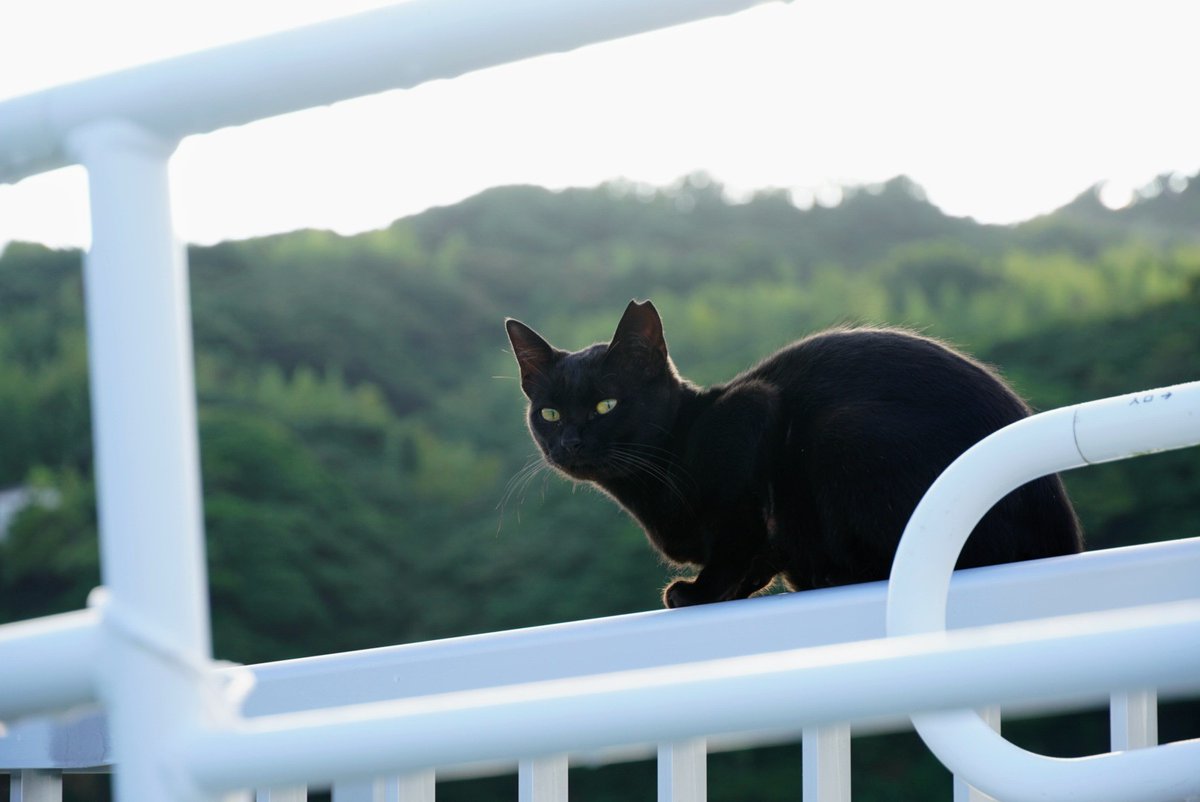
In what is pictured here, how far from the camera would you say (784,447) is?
4.97 feet

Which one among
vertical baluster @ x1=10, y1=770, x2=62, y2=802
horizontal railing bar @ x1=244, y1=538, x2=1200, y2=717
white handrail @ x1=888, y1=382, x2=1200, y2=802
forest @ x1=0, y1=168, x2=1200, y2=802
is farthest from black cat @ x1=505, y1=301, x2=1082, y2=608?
forest @ x1=0, y1=168, x2=1200, y2=802

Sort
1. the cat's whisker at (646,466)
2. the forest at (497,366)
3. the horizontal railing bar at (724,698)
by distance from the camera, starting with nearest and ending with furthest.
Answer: the horizontal railing bar at (724,698) < the cat's whisker at (646,466) < the forest at (497,366)

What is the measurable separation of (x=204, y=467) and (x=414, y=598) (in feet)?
3.63

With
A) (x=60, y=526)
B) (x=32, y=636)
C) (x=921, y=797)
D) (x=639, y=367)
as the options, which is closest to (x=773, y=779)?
(x=921, y=797)

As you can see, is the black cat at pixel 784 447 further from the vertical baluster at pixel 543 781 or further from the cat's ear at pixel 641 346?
the vertical baluster at pixel 543 781

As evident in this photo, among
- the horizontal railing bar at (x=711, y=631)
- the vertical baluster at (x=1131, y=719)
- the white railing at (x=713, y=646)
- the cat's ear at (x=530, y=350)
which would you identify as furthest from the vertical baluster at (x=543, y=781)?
the cat's ear at (x=530, y=350)

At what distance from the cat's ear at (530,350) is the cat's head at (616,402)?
46 millimetres

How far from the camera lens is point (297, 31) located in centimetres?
39

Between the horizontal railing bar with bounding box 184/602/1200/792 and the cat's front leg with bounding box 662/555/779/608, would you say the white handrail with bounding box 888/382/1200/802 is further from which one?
the cat's front leg with bounding box 662/555/779/608

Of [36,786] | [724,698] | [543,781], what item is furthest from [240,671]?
[36,786]

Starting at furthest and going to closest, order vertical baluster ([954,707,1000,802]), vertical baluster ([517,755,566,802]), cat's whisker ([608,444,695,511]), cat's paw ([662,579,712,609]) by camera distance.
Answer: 1. cat's whisker ([608,444,695,511])
2. cat's paw ([662,579,712,609])
3. vertical baluster ([517,755,566,802])
4. vertical baluster ([954,707,1000,802])

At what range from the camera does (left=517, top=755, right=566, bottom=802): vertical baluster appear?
0.97m

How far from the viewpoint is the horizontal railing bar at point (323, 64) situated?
365 mm

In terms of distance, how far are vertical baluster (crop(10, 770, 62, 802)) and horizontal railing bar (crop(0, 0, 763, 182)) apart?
3.70ft
